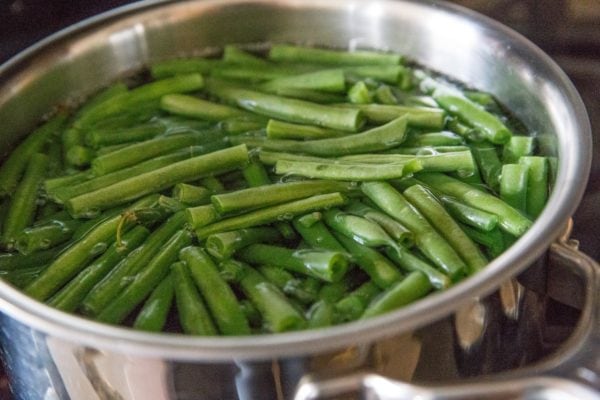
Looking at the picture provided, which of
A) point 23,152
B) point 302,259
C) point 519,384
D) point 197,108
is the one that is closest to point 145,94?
point 197,108

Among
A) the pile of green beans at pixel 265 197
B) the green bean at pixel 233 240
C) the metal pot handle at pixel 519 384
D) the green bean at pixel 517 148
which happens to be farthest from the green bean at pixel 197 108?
the metal pot handle at pixel 519 384

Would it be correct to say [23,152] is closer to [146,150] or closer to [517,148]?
[146,150]

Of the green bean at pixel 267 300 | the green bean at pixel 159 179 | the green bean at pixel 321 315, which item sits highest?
the green bean at pixel 159 179

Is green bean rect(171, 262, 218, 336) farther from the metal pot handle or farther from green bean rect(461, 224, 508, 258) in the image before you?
green bean rect(461, 224, 508, 258)

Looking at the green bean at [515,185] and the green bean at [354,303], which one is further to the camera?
the green bean at [515,185]

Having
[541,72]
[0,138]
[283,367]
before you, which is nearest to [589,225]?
[541,72]

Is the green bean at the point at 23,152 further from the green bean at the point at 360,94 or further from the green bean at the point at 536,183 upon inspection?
the green bean at the point at 536,183

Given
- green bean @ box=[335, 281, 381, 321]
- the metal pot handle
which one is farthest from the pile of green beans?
the metal pot handle
